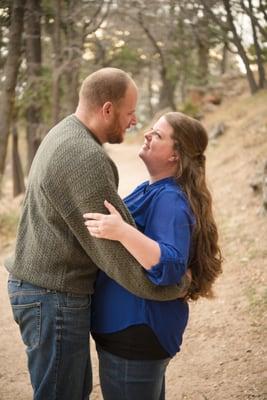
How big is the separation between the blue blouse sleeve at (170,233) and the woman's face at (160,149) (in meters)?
0.23

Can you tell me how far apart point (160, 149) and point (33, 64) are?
9722 millimetres

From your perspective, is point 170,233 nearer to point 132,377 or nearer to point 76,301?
point 76,301

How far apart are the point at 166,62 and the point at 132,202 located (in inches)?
786

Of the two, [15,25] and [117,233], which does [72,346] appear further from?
[15,25]

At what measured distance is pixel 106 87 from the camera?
2193 mm

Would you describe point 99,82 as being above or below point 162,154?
above

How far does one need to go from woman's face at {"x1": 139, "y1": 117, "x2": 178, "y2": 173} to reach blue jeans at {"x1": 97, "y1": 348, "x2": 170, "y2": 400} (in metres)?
0.95

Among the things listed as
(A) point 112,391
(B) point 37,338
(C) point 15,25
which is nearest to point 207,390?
(A) point 112,391

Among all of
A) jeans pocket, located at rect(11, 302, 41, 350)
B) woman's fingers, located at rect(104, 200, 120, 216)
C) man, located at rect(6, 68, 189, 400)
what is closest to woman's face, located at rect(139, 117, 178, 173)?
man, located at rect(6, 68, 189, 400)

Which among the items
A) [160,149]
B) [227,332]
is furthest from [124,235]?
[227,332]

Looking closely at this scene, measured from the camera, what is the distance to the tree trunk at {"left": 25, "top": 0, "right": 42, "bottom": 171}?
797 cm

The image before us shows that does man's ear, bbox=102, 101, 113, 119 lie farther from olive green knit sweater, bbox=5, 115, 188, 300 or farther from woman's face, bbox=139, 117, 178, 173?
woman's face, bbox=139, 117, 178, 173

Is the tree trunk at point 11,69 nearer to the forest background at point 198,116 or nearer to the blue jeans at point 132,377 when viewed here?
the forest background at point 198,116

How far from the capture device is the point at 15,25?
252 inches
